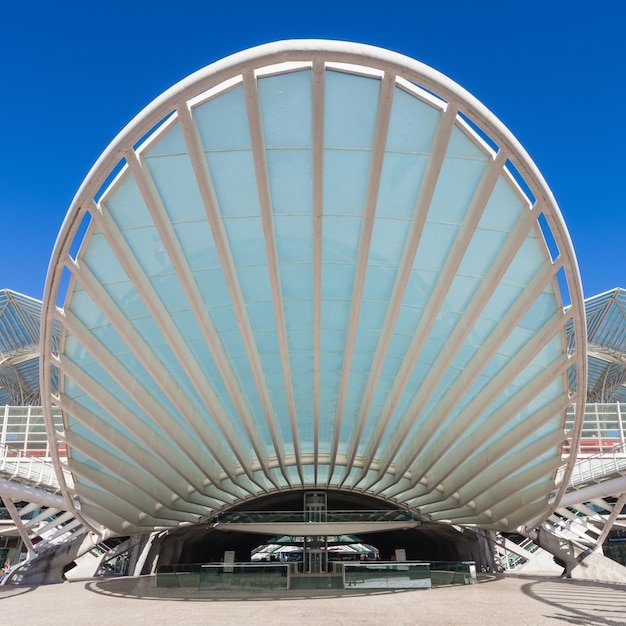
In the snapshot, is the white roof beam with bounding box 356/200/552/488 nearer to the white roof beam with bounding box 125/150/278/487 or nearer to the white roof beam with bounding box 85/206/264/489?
the white roof beam with bounding box 125/150/278/487

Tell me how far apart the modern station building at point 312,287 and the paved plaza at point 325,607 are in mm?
4616

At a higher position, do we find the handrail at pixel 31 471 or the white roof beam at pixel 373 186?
the white roof beam at pixel 373 186

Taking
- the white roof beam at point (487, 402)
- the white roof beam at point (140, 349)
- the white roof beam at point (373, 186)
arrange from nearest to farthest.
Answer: the white roof beam at point (373, 186), the white roof beam at point (140, 349), the white roof beam at point (487, 402)

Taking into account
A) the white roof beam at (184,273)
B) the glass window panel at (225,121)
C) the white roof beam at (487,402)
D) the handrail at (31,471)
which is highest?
the glass window panel at (225,121)

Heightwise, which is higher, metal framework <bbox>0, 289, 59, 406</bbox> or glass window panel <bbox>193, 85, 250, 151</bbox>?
metal framework <bbox>0, 289, 59, 406</bbox>

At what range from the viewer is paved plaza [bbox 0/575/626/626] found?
457 inches

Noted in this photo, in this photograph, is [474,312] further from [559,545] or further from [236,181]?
[559,545]

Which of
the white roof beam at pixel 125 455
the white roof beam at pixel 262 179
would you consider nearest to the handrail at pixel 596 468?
the white roof beam at pixel 262 179

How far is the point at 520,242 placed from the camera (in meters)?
12.1

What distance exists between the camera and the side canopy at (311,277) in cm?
1003

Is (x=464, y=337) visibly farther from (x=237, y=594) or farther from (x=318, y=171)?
(x=237, y=594)

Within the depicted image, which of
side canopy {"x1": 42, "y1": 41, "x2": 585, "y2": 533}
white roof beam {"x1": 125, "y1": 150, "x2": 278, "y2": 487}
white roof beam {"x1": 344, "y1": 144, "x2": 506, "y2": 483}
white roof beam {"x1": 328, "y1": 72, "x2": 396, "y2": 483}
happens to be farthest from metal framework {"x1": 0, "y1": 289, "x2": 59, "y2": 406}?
white roof beam {"x1": 328, "y1": 72, "x2": 396, "y2": 483}

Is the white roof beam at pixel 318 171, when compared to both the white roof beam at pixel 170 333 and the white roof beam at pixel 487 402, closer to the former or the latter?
the white roof beam at pixel 170 333

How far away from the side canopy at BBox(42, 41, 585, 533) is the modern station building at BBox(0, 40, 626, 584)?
6 centimetres
